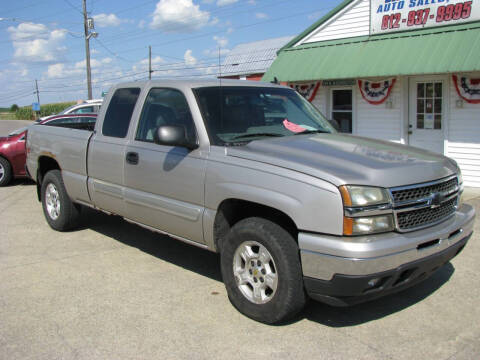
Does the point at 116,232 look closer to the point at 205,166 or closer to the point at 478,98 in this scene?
the point at 205,166

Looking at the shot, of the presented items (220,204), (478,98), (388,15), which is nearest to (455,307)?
(220,204)

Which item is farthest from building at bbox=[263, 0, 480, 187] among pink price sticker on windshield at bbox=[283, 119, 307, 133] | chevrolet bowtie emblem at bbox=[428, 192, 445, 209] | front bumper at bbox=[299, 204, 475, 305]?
front bumper at bbox=[299, 204, 475, 305]

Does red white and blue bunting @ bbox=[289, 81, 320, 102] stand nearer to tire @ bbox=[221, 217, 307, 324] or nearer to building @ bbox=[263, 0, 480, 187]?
building @ bbox=[263, 0, 480, 187]

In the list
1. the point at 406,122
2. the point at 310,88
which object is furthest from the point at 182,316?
the point at 310,88

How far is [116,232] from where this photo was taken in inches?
265

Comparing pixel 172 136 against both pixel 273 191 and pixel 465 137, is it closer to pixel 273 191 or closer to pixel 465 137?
pixel 273 191

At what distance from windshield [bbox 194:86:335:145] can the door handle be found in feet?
3.03

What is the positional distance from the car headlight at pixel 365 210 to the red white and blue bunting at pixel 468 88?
→ 25.4ft

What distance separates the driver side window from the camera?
4.60 meters

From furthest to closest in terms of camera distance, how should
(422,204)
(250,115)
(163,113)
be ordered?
(163,113), (250,115), (422,204)

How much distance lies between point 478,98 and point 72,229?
8135 mm

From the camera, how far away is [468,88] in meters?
10.0

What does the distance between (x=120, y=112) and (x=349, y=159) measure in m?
2.82

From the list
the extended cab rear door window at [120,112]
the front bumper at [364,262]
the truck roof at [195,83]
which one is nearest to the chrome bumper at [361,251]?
the front bumper at [364,262]
